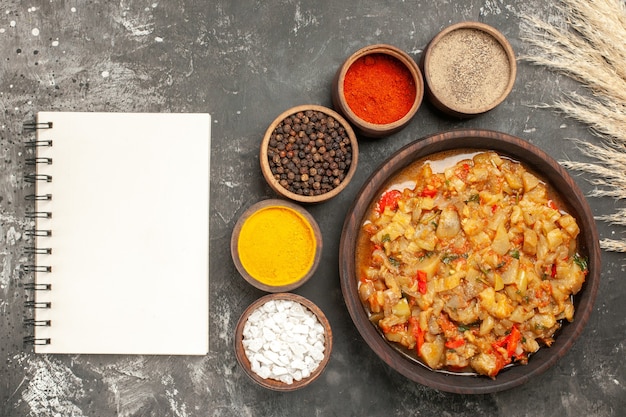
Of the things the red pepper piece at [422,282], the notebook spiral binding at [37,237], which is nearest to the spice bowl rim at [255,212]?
the red pepper piece at [422,282]

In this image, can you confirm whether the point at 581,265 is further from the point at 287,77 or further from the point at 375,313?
the point at 287,77

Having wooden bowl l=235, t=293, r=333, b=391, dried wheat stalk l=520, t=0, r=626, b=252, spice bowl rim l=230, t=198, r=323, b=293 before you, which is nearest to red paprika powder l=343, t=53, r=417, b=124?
spice bowl rim l=230, t=198, r=323, b=293

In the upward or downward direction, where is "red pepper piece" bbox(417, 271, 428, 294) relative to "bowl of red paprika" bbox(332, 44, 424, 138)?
downward

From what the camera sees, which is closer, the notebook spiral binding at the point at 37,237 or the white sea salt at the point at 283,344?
the white sea salt at the point at 283,344

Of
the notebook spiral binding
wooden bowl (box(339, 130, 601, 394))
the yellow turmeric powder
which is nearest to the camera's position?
wooden bowl (box(339, 130, 601, 394))

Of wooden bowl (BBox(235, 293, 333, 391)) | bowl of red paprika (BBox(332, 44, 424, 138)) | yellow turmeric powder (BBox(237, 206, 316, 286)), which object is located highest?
bowl of red paprika (BBox(332, 44, 424, 138))

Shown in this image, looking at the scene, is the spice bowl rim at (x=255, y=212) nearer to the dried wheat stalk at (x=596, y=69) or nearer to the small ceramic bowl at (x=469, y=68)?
the small ceramic bowl at (x=469, y=68)

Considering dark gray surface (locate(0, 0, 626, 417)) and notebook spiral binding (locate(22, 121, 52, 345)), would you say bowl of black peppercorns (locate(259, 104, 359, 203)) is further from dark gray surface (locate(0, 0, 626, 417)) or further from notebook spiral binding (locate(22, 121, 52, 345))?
notebook spiral binding (locate(22, 121, 52, 345))
